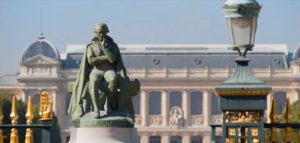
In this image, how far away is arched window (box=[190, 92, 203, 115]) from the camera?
525 ft

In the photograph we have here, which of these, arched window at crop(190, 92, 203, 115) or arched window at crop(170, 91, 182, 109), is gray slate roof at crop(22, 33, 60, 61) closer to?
arched window at crop(170, 91, 182, 109)

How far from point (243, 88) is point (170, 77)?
13769 centimetres

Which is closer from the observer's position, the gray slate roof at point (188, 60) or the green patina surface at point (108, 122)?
the green patina surface at point (108, 122)

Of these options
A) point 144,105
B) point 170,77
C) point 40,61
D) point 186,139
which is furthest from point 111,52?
point 144,105

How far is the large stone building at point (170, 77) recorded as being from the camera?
502 feet

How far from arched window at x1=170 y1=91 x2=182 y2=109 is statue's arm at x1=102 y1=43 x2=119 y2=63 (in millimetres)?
138571

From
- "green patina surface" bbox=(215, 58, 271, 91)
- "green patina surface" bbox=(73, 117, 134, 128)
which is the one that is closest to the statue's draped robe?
"green patina surface" bbox=(73, 117, 134, 128)

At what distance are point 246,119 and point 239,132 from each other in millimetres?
1022

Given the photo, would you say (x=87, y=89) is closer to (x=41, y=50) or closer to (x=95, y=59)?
(x=95, y=59)

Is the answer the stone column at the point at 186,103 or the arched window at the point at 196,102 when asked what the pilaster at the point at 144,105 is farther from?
the arched window at the point at 196,102

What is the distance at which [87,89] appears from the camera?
21.0 m

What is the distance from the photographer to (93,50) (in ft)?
69.2

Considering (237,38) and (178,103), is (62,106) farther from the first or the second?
(237,38)

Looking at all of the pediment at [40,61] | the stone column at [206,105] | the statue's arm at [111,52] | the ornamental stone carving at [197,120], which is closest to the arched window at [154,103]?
the ornamental stone carving at [197,120]
